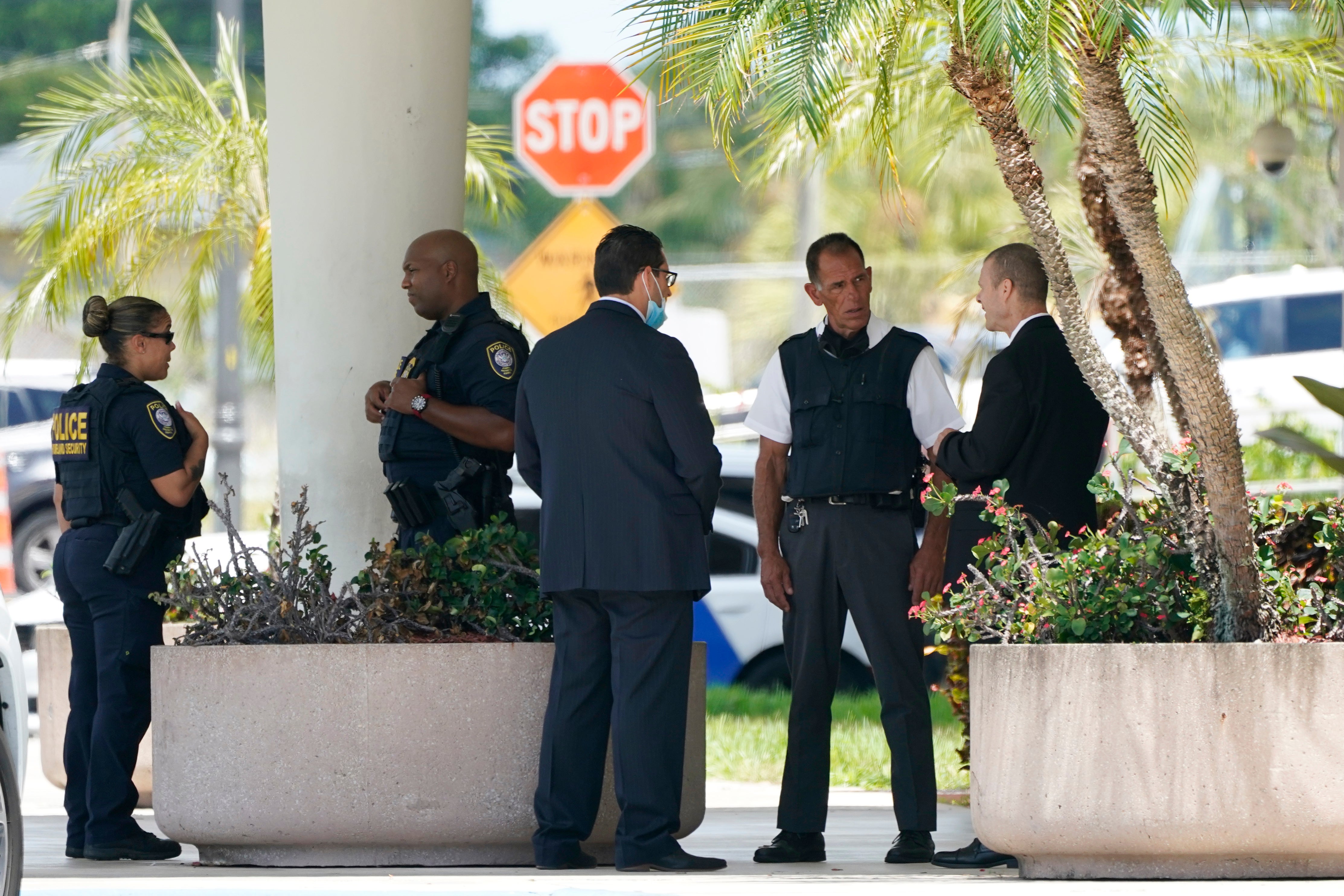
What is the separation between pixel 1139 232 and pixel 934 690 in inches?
110

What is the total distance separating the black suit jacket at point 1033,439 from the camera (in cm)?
604

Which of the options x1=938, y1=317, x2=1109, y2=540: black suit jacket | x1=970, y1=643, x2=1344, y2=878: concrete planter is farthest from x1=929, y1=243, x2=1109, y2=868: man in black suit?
x1=970, y1=643, x2=1344, y2=878: concrete planter

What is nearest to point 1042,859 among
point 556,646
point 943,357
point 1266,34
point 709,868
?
point 709,868

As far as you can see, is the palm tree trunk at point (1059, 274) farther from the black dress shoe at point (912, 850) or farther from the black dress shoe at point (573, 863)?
the black dress shoe at point (573, 863)

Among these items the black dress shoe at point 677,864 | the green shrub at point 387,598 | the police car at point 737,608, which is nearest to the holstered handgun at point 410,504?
the green shrub at point 387,598

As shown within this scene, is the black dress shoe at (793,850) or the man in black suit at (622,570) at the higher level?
the man in black suit at (622,570)

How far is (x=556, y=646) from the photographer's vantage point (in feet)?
19.1

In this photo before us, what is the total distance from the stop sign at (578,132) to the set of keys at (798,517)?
421 centimetres

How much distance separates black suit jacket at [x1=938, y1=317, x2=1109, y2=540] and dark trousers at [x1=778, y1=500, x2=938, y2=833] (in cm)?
25

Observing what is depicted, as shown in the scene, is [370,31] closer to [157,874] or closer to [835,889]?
[157,874]

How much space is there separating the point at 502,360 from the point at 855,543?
1336 mm

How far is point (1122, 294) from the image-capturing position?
8.69m

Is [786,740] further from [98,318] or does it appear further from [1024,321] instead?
[98,318]

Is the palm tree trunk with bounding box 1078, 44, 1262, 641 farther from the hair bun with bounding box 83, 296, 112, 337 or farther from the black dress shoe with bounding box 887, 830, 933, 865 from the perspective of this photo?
the hair bun with bounding box 83, 296, 112, 337
